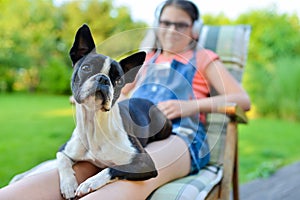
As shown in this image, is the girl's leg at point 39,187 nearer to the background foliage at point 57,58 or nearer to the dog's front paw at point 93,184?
the dog's front paw at point 93,184

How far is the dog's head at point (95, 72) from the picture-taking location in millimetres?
996

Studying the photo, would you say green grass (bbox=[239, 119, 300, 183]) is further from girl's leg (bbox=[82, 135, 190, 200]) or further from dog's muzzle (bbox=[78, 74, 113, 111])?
dog's muzzle (bbox=[78, 74, 113, 111])

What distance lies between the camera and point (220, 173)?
1.64 metres

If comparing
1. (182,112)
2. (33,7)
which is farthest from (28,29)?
(182,112)

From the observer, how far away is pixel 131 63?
1076 mm

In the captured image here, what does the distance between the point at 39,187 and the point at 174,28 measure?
3.04 ft

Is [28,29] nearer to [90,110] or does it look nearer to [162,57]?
[162,57]

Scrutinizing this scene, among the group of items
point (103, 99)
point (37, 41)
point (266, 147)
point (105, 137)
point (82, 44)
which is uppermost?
point (82, 44)

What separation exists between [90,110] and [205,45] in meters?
1.32

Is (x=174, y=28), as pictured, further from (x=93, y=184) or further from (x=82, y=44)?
(x=93, y=184)

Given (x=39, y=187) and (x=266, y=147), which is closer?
(x=39, y=187)

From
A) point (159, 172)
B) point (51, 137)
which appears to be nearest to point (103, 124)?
point (159, 172)

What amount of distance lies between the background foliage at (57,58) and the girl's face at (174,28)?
3631 millimetres

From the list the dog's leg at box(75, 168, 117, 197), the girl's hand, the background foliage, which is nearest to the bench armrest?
the girl's hand
